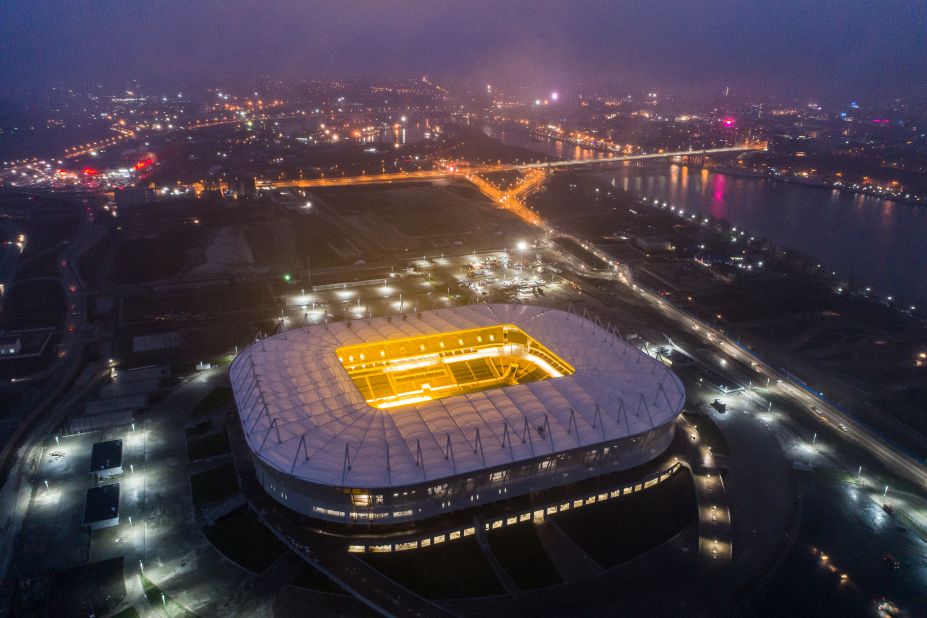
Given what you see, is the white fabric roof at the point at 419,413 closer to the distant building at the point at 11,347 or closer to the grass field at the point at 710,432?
the grass field at the point at 710,432

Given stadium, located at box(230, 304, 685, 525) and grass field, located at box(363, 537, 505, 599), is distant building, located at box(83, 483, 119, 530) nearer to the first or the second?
stadium, located at box(230, 304, 685, 525)

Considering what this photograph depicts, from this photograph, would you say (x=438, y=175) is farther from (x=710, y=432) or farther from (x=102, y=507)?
(x=102, y=507)

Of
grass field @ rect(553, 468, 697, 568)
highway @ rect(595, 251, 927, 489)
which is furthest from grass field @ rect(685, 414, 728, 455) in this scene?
highway @ rect(595, 251, 927, 489)

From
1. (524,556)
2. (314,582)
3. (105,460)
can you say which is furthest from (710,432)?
(105,460)

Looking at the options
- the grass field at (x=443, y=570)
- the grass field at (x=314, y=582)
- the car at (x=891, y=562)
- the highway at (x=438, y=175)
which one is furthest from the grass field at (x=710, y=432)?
the highway at (x=438, y=175)

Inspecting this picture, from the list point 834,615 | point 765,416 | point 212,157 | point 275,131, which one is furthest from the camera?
point 275,131

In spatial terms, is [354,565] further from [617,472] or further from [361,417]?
[617,472]

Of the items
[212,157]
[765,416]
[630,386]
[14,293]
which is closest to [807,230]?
[765,416]
